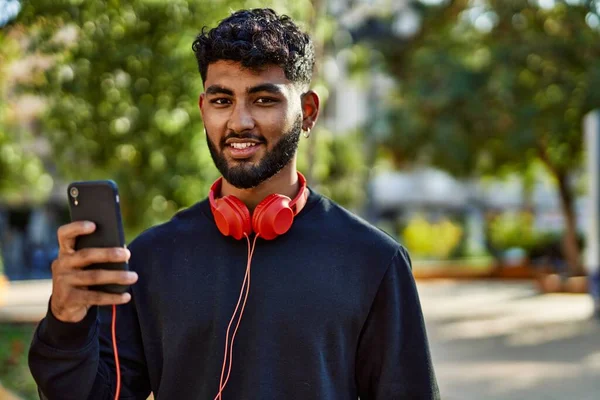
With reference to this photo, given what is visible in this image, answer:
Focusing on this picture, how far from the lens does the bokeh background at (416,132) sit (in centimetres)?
1017

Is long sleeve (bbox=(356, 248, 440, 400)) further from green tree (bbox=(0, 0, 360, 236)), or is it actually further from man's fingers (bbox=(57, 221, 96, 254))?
green tree (bbox=(0, 0, 360, 236))

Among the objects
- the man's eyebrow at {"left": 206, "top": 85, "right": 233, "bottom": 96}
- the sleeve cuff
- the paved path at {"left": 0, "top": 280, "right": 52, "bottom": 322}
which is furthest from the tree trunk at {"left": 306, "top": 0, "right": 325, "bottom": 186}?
the sleeve cuff

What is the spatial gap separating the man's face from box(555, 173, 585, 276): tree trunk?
848 inches

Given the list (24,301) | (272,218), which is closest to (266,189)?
(272,218)

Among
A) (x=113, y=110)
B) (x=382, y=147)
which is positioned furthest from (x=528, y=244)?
(x=113, y=110)

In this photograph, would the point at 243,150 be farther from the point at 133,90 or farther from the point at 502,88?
the point at 502,88

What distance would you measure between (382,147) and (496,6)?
6667 mm

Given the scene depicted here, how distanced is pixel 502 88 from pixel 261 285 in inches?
646

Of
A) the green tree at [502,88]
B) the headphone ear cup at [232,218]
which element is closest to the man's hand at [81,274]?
the headphone ear cup at [232,218]

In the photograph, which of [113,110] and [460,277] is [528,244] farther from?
[113,110]

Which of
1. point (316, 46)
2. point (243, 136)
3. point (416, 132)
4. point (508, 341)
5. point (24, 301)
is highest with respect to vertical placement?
point (416, 132)

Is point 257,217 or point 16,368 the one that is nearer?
point 257,217

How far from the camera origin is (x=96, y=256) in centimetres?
181

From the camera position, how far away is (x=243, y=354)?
2.16 metres
